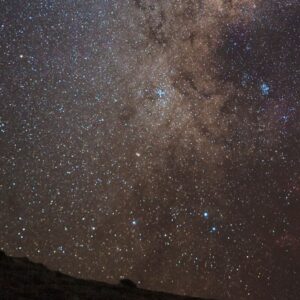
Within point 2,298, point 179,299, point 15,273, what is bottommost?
point 2,298

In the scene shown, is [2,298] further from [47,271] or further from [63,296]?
[47,271]

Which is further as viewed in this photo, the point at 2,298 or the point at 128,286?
the point at 128,286

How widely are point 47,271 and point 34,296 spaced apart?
9.80 ft

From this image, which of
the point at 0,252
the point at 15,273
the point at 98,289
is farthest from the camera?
the point at 0,252

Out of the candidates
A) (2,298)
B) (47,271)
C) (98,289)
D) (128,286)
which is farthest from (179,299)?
(2,298)

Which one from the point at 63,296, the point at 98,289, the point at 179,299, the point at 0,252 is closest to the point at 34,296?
the point at 63,296

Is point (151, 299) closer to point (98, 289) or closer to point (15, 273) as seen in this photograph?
point (98, 289)

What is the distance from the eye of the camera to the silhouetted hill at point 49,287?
8.71 meters

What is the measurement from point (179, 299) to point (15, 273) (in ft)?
17.4

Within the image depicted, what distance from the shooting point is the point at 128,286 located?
1257 centimetres

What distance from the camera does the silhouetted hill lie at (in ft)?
28.6

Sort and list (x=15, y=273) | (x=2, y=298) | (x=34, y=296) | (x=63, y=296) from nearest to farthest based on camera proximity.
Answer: (x=2, y=298)
(x=34, y=296)
(x=63, y=296)
(x=15, y=273)

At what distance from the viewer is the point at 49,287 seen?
31.5 ft

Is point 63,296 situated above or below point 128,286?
below
